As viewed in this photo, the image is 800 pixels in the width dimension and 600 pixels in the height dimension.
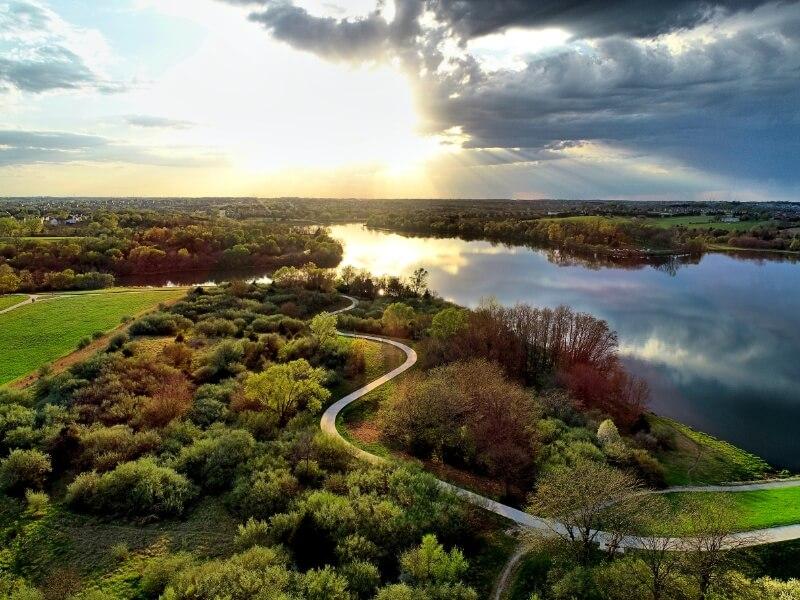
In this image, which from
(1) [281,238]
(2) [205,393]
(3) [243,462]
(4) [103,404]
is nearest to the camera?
(3) [243,462]

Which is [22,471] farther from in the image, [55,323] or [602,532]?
[55,323]

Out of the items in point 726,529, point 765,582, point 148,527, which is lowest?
point 148,527

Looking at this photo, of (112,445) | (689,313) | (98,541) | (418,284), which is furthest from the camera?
(418,284)

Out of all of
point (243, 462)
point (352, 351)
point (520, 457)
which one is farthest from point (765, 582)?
point (352, 351)

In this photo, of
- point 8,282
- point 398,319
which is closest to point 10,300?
point 8,282

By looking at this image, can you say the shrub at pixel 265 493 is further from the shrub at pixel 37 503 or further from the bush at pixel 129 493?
the shrub at pixel 37 503

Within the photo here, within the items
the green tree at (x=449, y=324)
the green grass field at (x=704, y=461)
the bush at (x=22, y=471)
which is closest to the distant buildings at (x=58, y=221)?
the green tree at (x=449, y=324)

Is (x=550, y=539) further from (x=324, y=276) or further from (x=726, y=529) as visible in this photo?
(x=324, y=276)
